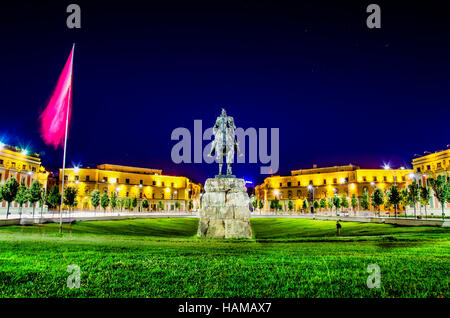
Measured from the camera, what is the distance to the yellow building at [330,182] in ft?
332

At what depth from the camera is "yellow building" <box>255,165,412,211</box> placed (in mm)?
101125

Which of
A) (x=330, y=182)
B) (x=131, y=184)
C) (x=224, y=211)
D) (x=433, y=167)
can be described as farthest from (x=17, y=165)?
(x=330, y=182)

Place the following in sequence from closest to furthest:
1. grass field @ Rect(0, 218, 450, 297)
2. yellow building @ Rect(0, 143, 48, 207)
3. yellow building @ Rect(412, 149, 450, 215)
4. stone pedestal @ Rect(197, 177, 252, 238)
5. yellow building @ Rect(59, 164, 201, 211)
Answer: grass field @ Rect(0, 218, 450, 297) → stone pedestal @ Rect(197, 177, 252, 238) → yellow building @ Rect(0, 143, 48, 207) → yellow building @ Rect(412, 149, 450, 215) → yellow building @ Rect(59, 164, 201, 211)

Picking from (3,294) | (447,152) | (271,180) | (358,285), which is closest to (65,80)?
(3,294)

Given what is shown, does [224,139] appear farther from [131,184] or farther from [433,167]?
[131,184]

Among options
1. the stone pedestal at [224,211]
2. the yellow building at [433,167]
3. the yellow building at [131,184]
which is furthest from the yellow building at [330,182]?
the stone pedestal at [224,211]

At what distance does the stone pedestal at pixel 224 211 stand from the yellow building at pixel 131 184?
238 feet

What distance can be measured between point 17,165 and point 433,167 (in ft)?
277

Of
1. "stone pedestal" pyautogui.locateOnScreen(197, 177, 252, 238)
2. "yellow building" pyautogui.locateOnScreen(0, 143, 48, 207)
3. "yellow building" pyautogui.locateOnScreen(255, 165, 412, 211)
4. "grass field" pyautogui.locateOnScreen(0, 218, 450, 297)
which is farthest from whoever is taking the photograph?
"yellow building" pyautogui.locateOnScreen(255, 165, 412, 211)

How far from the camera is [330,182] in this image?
355 feet

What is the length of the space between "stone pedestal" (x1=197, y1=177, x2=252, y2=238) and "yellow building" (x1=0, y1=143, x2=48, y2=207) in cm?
5200

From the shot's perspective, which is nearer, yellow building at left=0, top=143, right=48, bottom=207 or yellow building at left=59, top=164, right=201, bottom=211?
yellow building at left=0, top=143, right=48, bottom=207

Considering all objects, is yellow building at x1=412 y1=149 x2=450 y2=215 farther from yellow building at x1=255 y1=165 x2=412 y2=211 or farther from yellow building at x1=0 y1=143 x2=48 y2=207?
yellow building at x1=0 y1=143 x2=48 y2=207

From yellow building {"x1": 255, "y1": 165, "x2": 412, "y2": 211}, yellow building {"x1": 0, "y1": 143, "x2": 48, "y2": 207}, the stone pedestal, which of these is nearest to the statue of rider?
the stone pedestal
